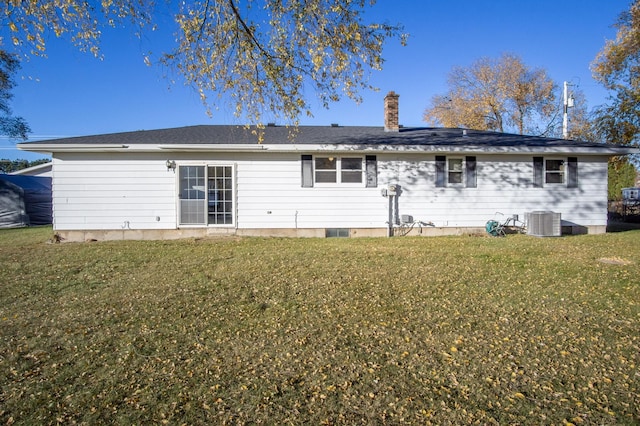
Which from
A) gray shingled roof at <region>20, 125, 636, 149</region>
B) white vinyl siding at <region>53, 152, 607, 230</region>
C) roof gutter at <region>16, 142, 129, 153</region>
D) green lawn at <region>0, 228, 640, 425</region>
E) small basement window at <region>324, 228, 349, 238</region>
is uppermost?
gray shingled roof at <region>20, 125, 636, 149</region>

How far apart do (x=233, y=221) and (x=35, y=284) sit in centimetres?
563

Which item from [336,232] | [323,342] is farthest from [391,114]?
[323,342]

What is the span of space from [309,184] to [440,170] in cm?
394

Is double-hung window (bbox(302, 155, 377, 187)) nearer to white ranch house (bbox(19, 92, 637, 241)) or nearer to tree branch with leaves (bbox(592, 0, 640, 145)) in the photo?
white ranch house (bbox(19, 92, 637, 241))

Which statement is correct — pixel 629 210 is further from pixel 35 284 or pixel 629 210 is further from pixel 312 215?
pixel 35 284

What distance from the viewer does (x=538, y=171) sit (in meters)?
11.6

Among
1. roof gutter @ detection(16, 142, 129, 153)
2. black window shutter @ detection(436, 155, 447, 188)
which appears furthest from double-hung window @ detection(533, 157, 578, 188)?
roof gutter @ detection(16, 142, 129, 153)

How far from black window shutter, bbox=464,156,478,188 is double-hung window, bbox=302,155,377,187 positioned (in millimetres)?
2818

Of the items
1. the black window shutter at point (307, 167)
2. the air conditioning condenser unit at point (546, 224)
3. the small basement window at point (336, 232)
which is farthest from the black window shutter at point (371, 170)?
the air conditioning condenser unit at point (546, 224)

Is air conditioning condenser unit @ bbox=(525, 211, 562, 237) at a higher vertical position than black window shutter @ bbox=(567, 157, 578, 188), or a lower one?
lower

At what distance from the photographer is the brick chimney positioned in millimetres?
12984

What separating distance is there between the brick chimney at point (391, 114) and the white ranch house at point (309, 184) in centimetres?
144

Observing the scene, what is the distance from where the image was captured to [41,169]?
23.7 meters

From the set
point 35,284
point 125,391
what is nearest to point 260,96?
point 35,284
